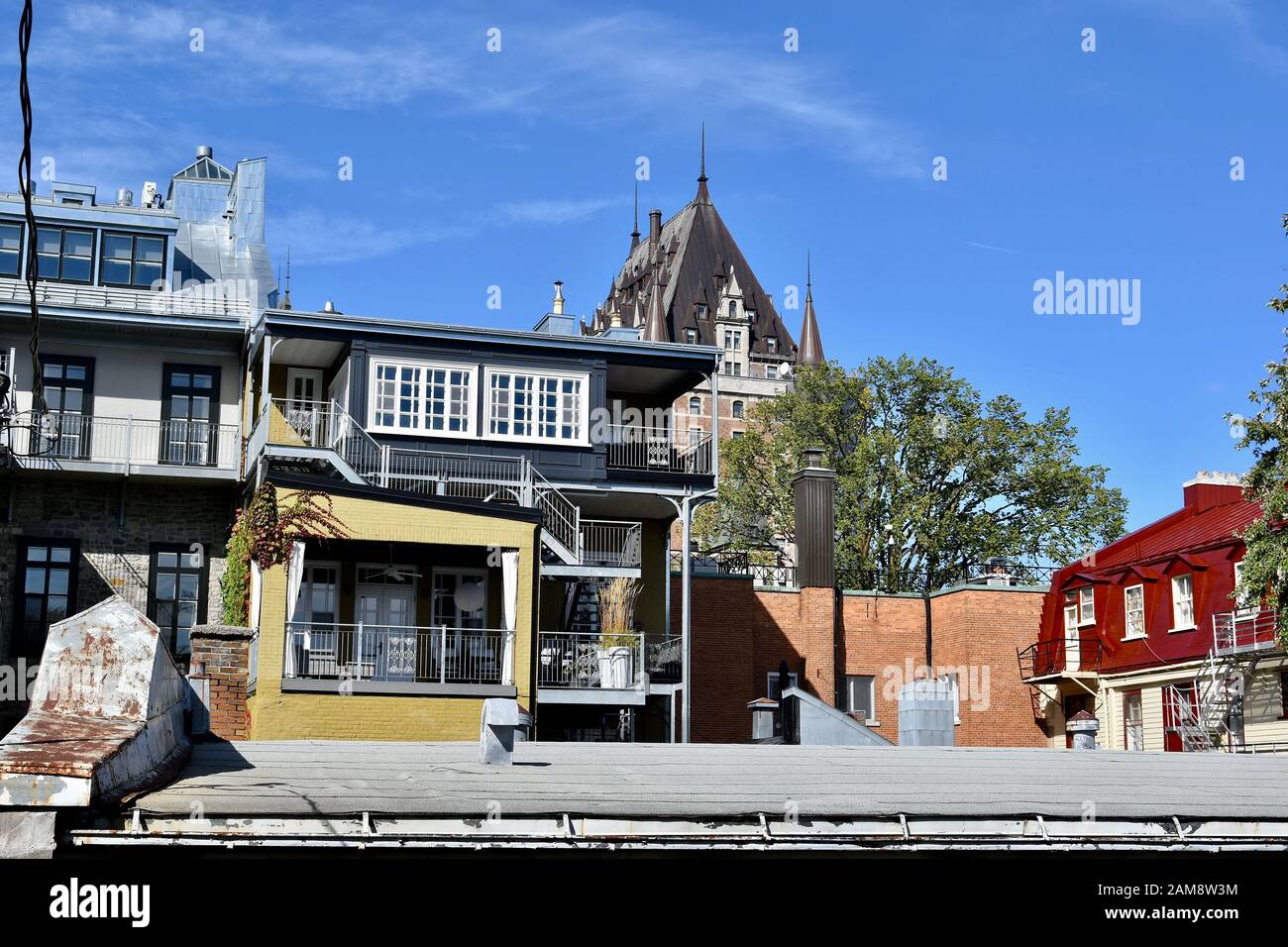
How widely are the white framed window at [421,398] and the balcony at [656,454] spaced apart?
3.23 meters

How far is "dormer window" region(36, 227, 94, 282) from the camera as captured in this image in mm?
36156

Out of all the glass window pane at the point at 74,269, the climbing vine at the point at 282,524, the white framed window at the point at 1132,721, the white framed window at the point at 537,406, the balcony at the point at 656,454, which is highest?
the glass window pane at the point at 74,269

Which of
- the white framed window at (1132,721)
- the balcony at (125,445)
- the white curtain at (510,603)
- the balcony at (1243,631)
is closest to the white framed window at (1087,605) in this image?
the white framed window at (1132,721)

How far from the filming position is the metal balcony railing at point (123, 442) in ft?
99.3

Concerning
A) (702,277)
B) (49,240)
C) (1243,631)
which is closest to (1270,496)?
(1243,631)

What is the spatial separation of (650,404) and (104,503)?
40.1 feet

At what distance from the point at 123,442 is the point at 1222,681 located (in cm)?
2536

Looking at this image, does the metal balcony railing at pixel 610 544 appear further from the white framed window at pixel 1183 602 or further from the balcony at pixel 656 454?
the white framed window at pixel 1183 602

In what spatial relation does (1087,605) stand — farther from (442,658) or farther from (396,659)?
(442,658)

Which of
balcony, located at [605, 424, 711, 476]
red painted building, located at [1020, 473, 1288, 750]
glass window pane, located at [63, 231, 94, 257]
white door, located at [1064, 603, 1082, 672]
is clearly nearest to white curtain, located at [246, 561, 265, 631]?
balcony, located at [605, 424, 711, 476]

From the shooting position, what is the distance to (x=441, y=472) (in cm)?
3158

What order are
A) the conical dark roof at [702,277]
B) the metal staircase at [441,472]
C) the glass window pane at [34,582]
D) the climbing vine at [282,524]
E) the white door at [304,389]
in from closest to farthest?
the climbing vine at [282,524] → the glass window pane at [34,582] → the metal staircase at [441,472] → the white door at [304,389] → the conical dark roof at [702,277]

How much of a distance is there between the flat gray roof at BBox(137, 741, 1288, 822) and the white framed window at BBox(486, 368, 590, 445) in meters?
17.2
